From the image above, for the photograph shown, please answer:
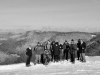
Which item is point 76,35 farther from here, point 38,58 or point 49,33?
point 38,58

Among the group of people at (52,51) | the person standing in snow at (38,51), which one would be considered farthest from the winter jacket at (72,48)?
the person standing in snow at (38,51)

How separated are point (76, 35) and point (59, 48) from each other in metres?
103

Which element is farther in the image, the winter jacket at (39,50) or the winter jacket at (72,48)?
the winter jacket at (72,48)

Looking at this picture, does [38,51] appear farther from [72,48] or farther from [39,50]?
[72,48]

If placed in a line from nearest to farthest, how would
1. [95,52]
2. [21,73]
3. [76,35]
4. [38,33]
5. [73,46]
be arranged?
[21,73] < [73,46] < [95,52] < [76,35] < [38,33]

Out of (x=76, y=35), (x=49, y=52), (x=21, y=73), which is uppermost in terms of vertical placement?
(x=76, y=35)

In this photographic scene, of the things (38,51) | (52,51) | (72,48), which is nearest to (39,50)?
(38,51)

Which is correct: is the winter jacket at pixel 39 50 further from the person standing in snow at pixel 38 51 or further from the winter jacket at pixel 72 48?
the winter jacket at pixel 72 48

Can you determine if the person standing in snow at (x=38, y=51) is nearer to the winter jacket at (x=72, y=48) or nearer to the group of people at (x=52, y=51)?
the group of people at (x=52, y=51)

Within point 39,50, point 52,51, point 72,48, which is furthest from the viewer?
point 52,51

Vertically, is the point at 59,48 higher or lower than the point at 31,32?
lower

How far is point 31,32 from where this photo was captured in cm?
15938

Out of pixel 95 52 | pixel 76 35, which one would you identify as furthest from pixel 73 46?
pixel 76 35

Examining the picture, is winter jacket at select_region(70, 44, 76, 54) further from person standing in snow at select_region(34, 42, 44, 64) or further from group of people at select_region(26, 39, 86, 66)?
person standing in snow at select_region(34, 42, 44, 64)
